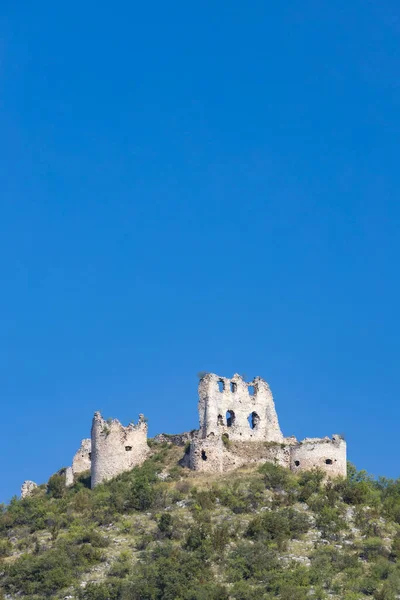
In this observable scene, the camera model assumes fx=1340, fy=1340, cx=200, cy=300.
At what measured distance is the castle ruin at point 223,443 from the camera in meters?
86.8

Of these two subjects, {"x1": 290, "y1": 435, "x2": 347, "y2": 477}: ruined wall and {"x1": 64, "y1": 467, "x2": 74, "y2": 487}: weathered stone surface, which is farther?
Answer: {"x1": 64, "y1": 467, "x2": 74, "y2": 487}: weathered stone surface

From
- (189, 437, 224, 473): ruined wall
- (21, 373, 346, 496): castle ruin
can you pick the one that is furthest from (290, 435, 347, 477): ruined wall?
(189, 437, 224, 473): ruined wall

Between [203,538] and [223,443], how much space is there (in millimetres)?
12085

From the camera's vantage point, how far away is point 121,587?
71.9m

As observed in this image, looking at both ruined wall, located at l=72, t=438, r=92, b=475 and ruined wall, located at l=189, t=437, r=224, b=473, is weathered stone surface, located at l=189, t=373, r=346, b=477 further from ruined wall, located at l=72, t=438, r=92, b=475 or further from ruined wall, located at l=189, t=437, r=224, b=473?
ruined wall, located at l=72, t=438, r=92, b=475

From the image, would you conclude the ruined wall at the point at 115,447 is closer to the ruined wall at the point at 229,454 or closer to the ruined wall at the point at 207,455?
the ruined wall at the point at 229,454

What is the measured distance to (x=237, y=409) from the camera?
91062 mm

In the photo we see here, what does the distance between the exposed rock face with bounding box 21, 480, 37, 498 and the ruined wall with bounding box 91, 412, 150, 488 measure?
579 cm

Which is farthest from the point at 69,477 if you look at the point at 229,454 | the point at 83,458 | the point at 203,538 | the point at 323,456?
the point at 203,538

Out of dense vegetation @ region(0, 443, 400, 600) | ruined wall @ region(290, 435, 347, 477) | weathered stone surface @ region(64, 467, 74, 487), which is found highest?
weathered stone surface @ region(64, 467, 74, 487)

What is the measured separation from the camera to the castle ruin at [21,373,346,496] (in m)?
86.8

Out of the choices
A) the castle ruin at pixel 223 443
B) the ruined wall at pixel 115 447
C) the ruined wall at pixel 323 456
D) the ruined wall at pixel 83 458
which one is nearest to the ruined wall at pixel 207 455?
the castle ruin at pixel 223 443

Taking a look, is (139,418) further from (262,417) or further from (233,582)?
(233,582)

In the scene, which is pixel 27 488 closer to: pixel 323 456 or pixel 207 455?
pixel 207 455
